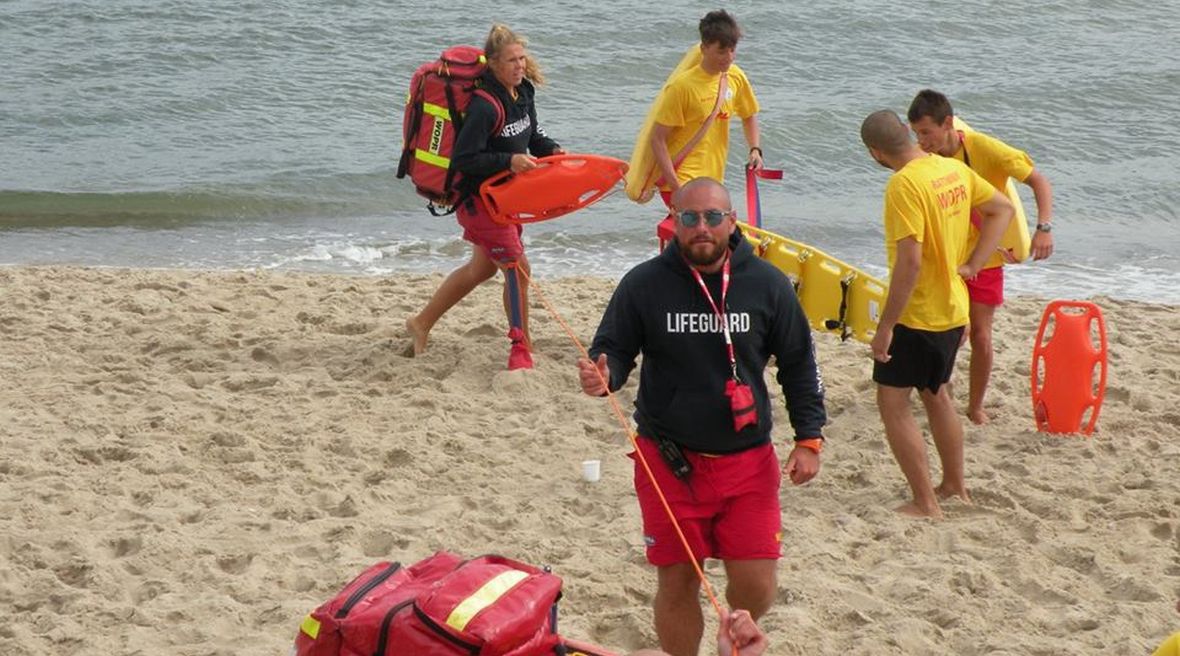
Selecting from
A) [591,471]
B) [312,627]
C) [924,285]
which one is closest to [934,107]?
[924,285]

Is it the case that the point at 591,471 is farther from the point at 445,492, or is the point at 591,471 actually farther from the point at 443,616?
the point at 443,616

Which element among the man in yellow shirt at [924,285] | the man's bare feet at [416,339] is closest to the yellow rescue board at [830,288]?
the man in yellow shirt at [924,285]

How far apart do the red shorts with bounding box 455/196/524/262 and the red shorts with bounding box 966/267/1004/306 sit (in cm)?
220

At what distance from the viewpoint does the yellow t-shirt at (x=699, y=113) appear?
7.87m

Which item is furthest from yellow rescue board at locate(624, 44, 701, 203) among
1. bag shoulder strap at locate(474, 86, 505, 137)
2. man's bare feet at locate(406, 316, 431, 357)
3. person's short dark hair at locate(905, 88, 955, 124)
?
person's short dark hair at locate(905, 88, 955, 124)

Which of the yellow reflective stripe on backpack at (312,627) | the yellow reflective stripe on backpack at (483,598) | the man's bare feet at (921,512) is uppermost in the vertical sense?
the yellow reflective stripe on backpack at (483,598)

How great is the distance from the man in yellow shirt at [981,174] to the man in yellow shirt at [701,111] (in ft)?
3.93

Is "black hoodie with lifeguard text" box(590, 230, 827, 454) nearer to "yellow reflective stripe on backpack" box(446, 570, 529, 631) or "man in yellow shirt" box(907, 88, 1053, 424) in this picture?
"yellow reflective stripe on backpack" box(446, 570, 529, 631)

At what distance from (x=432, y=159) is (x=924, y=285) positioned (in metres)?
2.63

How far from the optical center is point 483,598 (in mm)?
4160

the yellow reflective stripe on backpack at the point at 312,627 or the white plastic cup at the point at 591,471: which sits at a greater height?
the yellow reflective stripe on backpack at the point at 312,627

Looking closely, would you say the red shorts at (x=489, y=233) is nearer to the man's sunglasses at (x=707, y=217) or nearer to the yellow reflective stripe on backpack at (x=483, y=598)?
the man's sunglasses at (x=707, y=217)

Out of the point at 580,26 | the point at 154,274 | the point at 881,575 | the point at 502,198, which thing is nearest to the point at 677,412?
the point at 881,575

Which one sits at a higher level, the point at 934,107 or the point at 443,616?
the point at 934,107
